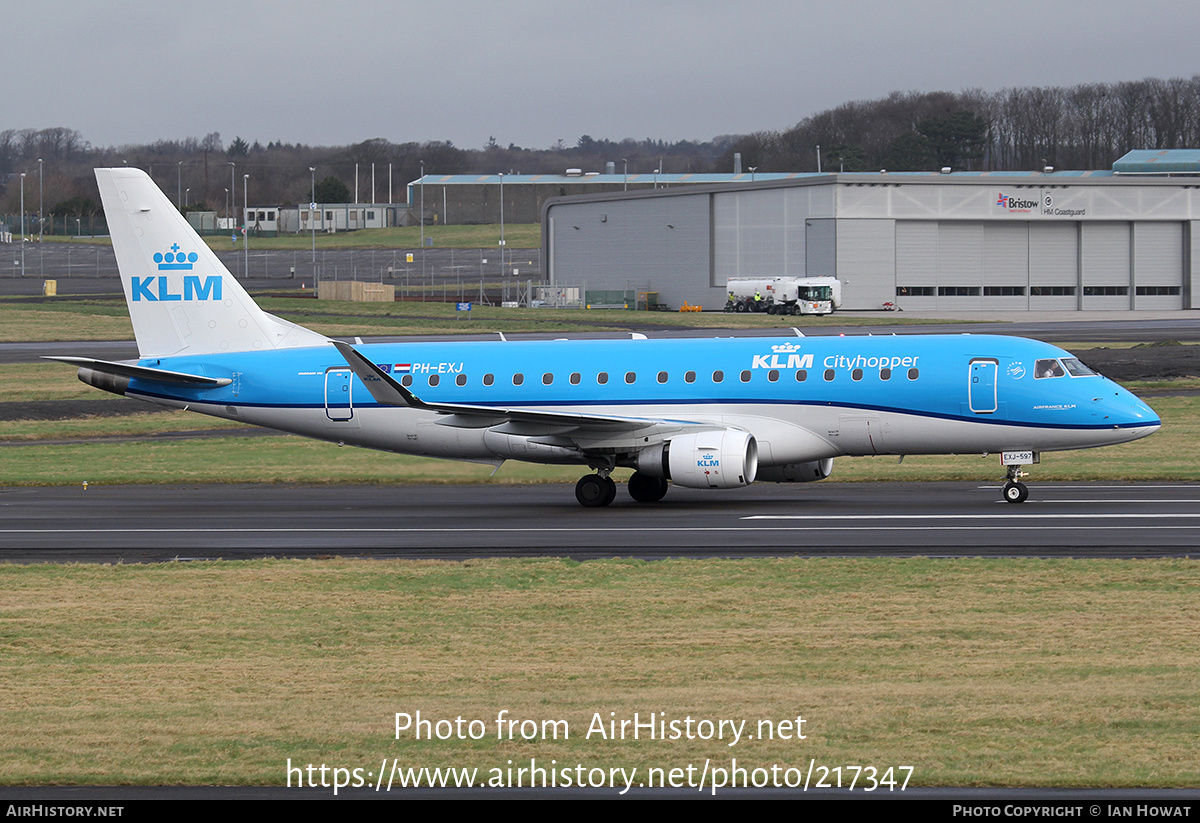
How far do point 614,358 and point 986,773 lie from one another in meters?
22.1

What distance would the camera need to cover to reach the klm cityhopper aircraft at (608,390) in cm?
2975

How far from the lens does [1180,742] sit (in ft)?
38.5

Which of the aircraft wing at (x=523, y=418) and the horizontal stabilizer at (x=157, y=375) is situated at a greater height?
the horizontal stabilizer at (x=157, y=375)

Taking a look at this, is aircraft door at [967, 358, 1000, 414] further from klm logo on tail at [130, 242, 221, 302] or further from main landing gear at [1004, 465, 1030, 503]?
klm logo on tail at [130, 242, 221, 302]

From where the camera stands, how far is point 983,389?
29875 mm

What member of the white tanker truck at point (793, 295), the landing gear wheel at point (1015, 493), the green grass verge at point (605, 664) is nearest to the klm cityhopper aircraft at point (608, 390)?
the landing gear wheel at point (1015, 493)

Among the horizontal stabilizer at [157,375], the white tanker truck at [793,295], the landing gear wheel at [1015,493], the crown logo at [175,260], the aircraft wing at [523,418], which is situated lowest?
the landing gear wheel at [1015,493]

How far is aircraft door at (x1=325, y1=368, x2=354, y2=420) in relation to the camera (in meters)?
33.4

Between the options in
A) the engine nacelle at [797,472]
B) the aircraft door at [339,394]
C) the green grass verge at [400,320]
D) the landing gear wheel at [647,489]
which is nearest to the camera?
the engine nacelle at [797,472]

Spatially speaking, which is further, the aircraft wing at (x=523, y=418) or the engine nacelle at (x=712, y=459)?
the aircraft wing at (x=523, y=418)

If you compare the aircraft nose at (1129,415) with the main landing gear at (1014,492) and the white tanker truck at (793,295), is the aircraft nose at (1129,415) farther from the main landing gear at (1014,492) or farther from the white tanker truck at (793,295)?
the white tanker truck at (793,295)

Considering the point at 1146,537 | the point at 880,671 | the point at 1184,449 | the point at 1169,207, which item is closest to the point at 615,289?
the point at 1169,207

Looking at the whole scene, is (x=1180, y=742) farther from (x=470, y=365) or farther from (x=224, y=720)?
(x=470, y=365)

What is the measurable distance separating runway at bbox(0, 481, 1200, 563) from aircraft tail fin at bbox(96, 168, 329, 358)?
156 inches
